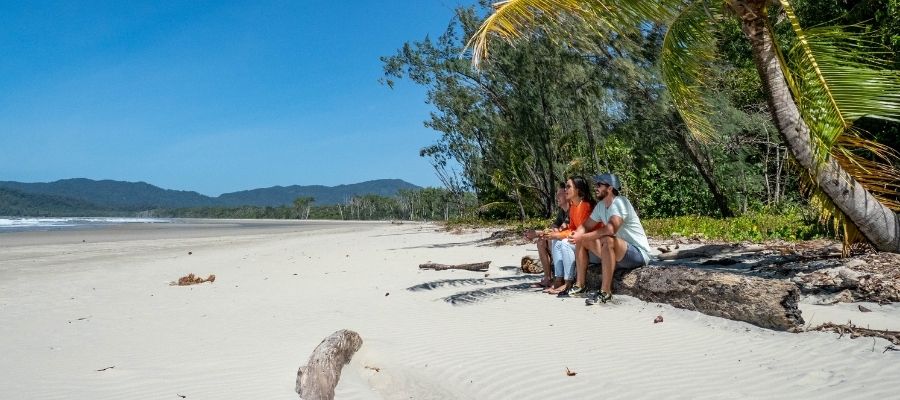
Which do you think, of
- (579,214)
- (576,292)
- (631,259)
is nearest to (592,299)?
(576,292)

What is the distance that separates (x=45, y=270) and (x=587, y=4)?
511 inches

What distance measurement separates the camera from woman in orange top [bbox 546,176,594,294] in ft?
23.5

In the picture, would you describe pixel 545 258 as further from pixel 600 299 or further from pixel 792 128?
pixel 792 128

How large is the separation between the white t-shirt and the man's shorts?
0.05 metres

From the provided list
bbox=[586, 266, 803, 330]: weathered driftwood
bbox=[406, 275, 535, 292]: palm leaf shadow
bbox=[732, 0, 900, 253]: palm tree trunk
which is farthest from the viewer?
bbox=[406, 275, 535, 292]: palm leaf shadow

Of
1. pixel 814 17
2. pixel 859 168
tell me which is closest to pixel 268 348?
pixel 859 168

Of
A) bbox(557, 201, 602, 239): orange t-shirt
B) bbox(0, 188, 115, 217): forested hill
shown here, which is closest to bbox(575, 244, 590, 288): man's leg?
bbox(557, 201, 602, 239): orange t-shirt

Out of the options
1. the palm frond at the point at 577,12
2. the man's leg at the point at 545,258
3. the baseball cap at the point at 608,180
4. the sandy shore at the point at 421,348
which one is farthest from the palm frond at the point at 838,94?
the man's leg at the point at 545,258

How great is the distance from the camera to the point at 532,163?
24.7m

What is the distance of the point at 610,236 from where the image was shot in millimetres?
6422

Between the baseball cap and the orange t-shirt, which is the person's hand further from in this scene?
the baseball cap

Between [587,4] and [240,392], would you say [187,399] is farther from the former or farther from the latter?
[587,4]

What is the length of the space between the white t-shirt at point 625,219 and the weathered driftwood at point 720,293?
0.31m

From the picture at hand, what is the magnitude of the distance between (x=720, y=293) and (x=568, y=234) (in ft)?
6.71
